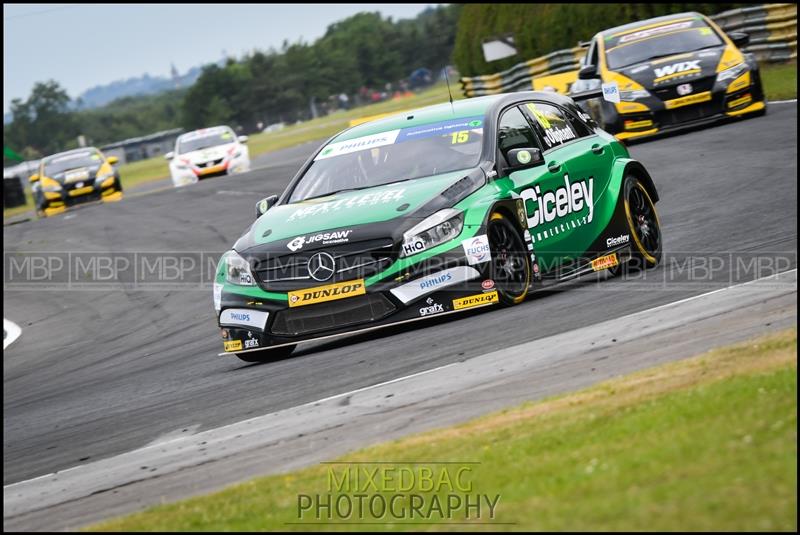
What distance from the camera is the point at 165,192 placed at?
30.6m

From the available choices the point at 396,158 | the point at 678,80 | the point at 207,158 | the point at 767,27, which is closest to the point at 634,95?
the point at 678,80

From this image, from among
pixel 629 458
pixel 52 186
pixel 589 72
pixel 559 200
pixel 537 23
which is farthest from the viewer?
pixel 537 23

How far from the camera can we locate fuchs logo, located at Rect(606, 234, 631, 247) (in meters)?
10.3

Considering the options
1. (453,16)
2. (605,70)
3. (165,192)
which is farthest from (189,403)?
(453,16)

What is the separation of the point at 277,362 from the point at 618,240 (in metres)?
2.81

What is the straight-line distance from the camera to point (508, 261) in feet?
30.3

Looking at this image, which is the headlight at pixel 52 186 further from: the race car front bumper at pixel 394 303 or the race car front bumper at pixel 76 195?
the race car front bumper at pixel 394 303

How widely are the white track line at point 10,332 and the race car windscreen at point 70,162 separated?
59.3 feet

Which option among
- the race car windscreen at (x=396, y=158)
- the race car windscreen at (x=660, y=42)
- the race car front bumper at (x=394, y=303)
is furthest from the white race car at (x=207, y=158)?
the race car front bumper at (x=394, y=303)

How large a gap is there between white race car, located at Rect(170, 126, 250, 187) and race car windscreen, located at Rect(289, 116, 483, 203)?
2385 centimetres

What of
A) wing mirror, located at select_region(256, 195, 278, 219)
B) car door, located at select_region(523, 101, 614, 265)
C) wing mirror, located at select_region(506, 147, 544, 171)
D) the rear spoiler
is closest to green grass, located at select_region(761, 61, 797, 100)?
the rear spoiler

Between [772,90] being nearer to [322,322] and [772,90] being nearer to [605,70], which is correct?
[605,70]

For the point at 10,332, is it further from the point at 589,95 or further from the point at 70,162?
the point at 70,162

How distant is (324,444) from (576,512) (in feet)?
7.80
